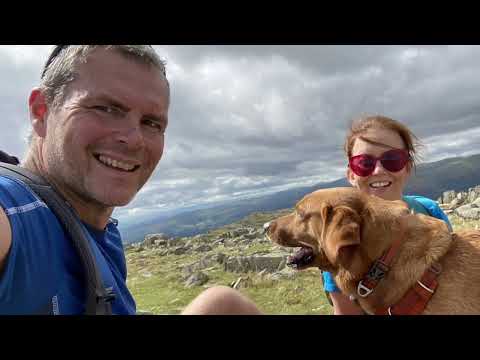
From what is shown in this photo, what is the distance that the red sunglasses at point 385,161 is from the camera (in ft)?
20.1

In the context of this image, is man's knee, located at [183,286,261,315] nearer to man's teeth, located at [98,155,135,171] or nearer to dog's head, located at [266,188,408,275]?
man's teeth, located at [98,155,135,171]

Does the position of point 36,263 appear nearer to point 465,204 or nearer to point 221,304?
point 221,304

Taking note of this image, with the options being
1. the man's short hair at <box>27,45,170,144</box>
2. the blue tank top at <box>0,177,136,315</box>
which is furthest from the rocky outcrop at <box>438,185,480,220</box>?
the blue tank top at <box>0,177,136,315</box>

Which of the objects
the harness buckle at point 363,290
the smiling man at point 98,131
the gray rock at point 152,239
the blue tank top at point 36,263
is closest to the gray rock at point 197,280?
the harness buckle at point 363,290

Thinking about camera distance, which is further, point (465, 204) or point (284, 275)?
point (465, 204)

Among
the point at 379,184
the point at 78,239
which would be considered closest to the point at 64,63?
the point at 78,239

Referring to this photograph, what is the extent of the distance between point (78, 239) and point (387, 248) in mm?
3840

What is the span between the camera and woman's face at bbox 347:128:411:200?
614 centimetres

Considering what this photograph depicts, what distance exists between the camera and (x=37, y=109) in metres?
3.41

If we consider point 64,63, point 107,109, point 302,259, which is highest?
point 64,63

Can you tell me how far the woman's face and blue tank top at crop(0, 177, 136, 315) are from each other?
5522 mm

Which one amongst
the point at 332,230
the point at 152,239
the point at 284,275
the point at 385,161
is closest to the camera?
the point at 332,230

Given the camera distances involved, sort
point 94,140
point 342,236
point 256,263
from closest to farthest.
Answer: point 94,140 < point 342,236 < point 256,263
